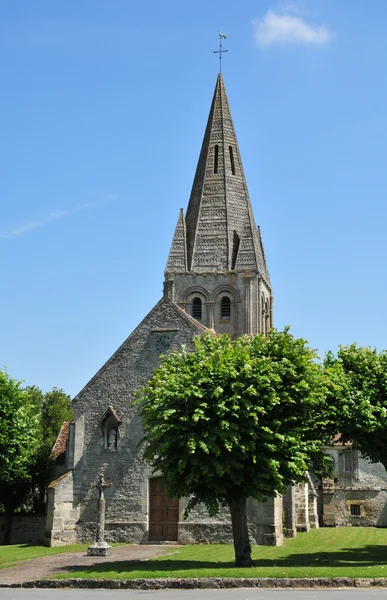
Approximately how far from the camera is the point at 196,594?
15766 mm

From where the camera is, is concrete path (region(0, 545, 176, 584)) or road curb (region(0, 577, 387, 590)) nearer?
road curb (region(0, 577, 387, 590))

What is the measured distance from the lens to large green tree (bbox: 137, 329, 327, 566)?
67.5ft

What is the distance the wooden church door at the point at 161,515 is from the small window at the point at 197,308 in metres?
21.9

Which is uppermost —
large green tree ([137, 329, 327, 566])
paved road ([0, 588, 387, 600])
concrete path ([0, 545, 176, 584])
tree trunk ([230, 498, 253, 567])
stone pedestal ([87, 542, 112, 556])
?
large green tree ([137, 329, 327, 566])

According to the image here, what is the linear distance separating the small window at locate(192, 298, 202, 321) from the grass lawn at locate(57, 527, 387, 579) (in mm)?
21878

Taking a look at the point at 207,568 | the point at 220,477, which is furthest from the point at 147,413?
the point at 207,568

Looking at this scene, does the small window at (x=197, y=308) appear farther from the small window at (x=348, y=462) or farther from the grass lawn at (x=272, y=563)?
the grass lawn at (x=272, y=563)

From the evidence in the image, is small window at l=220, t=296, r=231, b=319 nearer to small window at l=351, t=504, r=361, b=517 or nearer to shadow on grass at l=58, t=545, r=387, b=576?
small window at l=351, t=504, r=361, b=517

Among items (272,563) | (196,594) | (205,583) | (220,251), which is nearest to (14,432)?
(272,563)

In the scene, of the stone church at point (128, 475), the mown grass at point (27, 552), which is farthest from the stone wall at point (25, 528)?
the mown grass at point (27, 552)

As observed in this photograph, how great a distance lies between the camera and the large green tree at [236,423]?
20562 millimetres

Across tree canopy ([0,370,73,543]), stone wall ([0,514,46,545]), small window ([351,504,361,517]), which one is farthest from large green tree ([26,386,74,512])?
small window ([351,504,361,517])

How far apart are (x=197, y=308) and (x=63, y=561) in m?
29.1

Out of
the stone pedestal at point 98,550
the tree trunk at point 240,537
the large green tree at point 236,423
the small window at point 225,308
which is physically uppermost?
the small window at point 225,308
